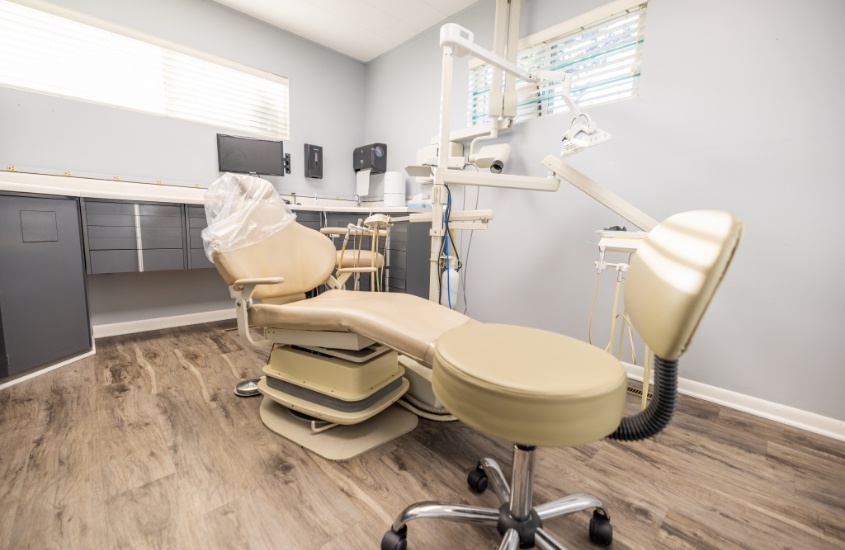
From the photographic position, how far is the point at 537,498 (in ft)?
3.55

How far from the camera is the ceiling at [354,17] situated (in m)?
2.82

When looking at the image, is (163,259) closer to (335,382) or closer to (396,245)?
(396,245)

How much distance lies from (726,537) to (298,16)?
4179 millimetres

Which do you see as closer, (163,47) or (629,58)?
(629,58)

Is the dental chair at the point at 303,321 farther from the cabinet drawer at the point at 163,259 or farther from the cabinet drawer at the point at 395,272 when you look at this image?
the cabinet drawer at the point at 163,259

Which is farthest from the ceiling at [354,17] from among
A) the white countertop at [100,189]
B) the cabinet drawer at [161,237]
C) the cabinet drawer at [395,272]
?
the cabinet drawer at [395,272]

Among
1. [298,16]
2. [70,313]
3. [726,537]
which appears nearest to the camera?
[726,537]

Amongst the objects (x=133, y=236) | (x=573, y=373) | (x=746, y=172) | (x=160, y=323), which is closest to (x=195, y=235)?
(x=133, y=236)

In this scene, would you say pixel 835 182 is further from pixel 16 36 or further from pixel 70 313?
pixel 16 36

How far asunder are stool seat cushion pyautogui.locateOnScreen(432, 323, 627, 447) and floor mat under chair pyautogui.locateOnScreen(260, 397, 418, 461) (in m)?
0.74

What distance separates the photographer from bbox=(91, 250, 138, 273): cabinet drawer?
2.12 m

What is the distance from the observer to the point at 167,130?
2.74 metres

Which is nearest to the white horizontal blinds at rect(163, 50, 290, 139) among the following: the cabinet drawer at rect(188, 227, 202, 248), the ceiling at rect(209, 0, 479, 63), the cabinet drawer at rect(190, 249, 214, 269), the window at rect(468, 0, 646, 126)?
the ceiling at rect(209, 0, 479, 63)

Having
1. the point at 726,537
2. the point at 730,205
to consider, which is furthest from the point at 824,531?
the point at 730,205
